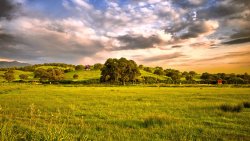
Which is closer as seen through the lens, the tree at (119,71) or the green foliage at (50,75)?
the tree at (119,71)

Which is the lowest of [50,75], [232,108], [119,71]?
[232,108]

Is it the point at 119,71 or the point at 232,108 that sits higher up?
the point at 119,71

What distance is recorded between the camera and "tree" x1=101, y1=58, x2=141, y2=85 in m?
109

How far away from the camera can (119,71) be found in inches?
4304

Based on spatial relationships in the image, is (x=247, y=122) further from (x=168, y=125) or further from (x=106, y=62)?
(x=106, y=62)

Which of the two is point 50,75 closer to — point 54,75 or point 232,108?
point 54,75

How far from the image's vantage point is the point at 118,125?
16.0 meters

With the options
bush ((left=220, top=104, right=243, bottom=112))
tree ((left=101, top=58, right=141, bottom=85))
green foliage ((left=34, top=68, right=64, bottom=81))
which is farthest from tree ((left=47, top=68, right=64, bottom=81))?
bush ((left=220, top=104, right=243, bottom=112))

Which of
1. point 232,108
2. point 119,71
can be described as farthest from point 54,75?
point 232,108

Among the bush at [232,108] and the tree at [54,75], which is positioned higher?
the tree at [54,75]

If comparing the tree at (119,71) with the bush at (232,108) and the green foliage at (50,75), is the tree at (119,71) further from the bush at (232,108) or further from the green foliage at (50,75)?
the bush at (232,108)

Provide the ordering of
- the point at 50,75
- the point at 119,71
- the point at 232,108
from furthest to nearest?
the point at 50,75 → the point at 119,71 → the point at 232,108

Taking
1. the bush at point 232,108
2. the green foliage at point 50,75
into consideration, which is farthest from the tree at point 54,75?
the bush at point 232,108

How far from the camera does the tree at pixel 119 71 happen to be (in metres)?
109
